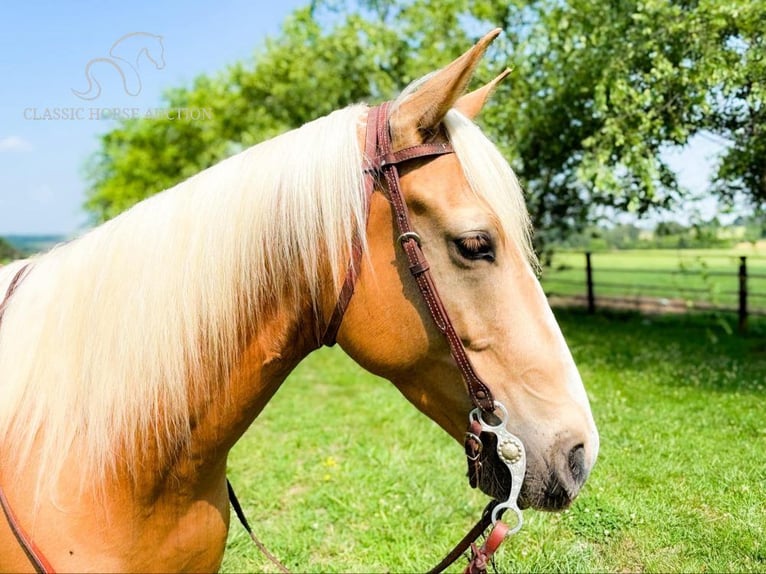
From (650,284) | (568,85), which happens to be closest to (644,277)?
(650,284)

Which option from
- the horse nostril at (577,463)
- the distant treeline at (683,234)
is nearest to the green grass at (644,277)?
the distant treeline at (683,234)

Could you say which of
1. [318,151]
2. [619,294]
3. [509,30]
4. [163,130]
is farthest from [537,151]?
[163,130]

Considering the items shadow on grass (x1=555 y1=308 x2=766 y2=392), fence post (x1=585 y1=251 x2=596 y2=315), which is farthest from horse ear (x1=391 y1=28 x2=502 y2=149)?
fence post (x1=585 y1=251 x2=596 y2=315)

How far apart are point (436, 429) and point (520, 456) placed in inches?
148

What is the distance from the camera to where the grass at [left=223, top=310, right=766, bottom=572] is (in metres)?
2.10

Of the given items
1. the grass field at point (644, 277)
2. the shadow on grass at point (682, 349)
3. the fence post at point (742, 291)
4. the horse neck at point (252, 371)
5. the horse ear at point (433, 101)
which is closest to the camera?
the horse ear at point (433, 101)

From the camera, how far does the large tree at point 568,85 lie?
424 centimetres

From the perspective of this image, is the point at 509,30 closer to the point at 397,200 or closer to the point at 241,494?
the point at 241,494

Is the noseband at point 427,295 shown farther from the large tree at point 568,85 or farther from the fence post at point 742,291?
the fence post at point 742,291

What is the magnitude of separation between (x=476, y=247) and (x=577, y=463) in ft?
2.00

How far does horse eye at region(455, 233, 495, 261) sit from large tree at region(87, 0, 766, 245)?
3.08 metres

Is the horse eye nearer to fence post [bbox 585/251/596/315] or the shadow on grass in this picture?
the shadow on grass

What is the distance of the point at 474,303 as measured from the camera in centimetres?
141

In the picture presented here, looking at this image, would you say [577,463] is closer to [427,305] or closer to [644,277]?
[427,305]
